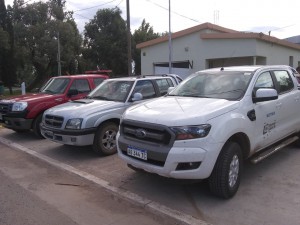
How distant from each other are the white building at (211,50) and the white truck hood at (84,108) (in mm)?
11900

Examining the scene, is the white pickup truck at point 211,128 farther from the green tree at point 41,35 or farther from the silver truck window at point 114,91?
the green tree at point 41,35

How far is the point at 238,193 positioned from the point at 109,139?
3.18 meters

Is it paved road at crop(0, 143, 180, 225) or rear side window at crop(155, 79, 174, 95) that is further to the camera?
rear side window at crop(155, 79, 174, 95)

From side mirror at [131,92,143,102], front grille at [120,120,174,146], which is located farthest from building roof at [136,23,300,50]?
front grille at [120,120,174,146]

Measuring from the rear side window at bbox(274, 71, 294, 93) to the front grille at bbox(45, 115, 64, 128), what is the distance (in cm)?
424

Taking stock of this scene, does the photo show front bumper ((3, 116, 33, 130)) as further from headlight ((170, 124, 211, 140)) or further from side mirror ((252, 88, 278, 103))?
side mirror ((252, 88, 278, 103))

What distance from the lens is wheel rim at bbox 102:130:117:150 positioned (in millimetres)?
7237

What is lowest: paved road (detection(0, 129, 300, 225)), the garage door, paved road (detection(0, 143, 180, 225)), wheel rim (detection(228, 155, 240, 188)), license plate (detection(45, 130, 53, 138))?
paved road (detection(0, 143, 180, 225))

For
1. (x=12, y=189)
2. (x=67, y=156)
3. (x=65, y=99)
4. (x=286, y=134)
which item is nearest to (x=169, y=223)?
(x=12, y=189)

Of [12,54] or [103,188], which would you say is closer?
[103,188]

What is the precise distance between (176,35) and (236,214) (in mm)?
16832

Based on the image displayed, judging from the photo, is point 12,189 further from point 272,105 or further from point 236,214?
point 272,105

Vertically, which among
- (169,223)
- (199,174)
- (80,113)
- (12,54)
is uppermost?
(12,54)

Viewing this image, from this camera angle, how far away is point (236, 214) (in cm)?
436
